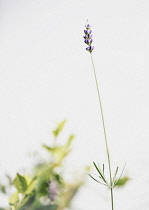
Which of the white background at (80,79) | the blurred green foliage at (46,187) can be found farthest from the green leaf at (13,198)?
the white background at (80,79)

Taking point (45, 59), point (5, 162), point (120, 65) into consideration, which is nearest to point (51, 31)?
point (45, 59)

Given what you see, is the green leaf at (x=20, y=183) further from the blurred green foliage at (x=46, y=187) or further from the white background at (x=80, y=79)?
the white background at (x=80, y=79)

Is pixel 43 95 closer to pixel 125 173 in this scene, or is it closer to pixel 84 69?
pixel 84 69

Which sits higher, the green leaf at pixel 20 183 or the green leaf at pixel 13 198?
the green leaf at pixel 20 183

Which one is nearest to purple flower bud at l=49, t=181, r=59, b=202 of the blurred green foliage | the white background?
the blurred green foliage

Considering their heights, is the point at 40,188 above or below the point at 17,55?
below

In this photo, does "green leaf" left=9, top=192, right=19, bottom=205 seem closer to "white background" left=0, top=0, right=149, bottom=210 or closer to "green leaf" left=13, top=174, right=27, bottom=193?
"green leaf" left=13, top=174, right=27, bottom=193

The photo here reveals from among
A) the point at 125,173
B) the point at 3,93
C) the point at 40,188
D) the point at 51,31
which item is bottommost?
the point at 125,173
